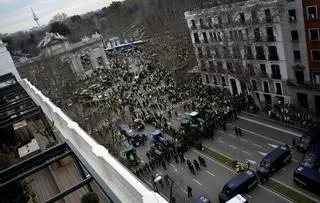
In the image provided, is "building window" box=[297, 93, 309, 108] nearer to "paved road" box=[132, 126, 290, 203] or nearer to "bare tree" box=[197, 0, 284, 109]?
"bare tree" box=[197, 0, 284, 109]

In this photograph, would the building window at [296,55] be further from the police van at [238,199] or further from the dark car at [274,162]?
the police van at [238,199]

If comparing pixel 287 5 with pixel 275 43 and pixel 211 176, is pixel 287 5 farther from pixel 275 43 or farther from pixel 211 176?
pixel 211 176

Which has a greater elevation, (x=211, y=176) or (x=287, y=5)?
(x=287, y=5)

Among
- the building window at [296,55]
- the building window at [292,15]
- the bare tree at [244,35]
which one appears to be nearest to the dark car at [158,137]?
the bare tree at [244,35]

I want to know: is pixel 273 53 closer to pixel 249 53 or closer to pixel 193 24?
pixel 249 53

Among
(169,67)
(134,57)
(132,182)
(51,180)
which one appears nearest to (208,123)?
(169,67)

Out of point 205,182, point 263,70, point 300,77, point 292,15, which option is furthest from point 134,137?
point 292,15
